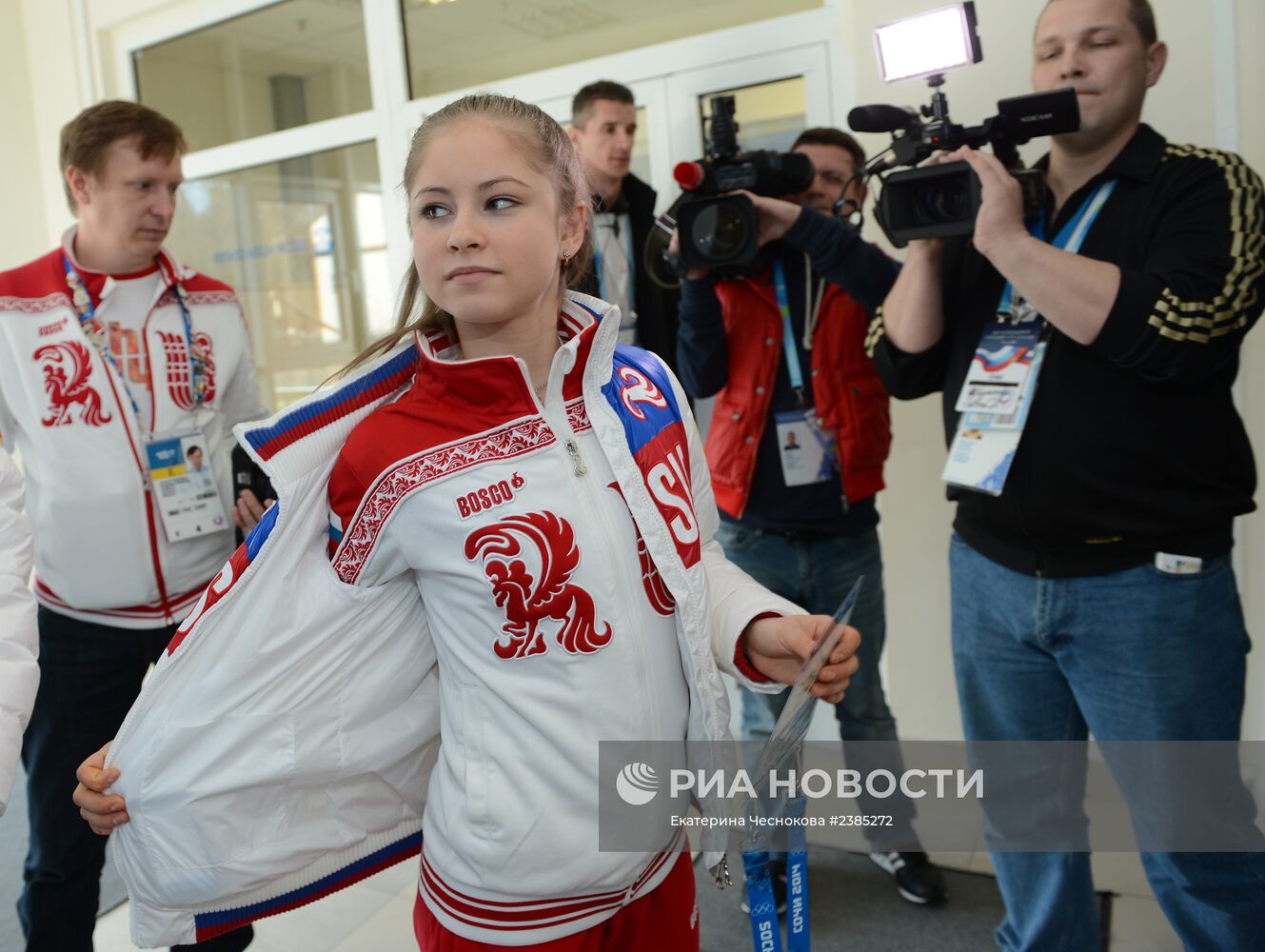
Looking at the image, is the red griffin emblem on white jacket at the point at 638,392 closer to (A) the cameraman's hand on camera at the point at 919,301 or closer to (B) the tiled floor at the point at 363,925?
(A) the cameraman's hand on camera at the point at 919,301

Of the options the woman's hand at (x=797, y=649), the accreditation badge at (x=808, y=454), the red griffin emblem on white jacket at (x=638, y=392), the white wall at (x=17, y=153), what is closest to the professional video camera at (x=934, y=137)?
the accreditation badge at (x=808, y=454)

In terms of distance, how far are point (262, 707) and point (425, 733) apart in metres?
0.20

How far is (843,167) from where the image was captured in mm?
2260

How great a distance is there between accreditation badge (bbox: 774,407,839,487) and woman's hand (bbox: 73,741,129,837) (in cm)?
138

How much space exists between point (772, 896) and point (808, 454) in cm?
117

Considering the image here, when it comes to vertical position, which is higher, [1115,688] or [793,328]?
[793,328]

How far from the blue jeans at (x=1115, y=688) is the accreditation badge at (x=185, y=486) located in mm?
1415

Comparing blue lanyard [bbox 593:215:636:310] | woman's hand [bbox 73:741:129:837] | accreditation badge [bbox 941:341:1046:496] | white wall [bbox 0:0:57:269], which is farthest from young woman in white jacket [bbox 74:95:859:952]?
white wall [bbox 0:0:57:269]

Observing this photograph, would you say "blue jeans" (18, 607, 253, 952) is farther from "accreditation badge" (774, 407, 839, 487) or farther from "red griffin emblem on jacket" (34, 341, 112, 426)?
"accreditation badge" (774, 407, 839, 487)

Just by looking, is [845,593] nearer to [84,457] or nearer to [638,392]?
[638,392]

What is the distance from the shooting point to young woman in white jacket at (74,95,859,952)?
1.03 metres

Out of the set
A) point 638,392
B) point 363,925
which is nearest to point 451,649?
point 638,392

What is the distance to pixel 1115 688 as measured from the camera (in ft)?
4.88

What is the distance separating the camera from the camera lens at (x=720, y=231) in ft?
6.27
